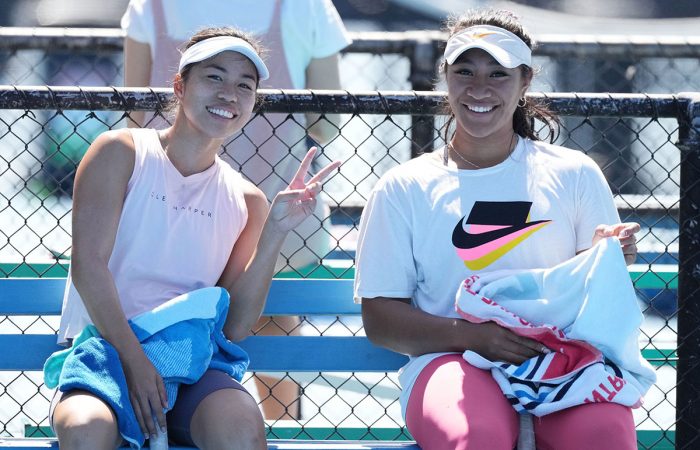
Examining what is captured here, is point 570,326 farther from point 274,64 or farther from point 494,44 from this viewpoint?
point 274,64

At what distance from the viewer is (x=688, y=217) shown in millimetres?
3213

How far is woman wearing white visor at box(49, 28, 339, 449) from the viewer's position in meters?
2.63


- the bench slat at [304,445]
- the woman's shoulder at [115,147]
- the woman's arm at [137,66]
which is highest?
the woman's arm at [137,66]

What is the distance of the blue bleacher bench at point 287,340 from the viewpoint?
3027mm

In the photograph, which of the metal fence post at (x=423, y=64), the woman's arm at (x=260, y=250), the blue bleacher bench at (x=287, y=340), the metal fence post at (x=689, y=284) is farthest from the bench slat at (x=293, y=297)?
the metal fence post at (x=423, y=64)

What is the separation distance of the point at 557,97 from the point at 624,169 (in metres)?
4.44

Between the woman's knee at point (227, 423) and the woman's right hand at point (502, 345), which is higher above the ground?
the woman's right hand at point (502, 345)

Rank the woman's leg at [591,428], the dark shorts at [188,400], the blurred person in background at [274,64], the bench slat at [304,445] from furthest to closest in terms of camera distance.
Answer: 1. the blurred person in background at [274,64]
2. the bench slat at [304,445]
3. the dark shorts at [188,400]
4. the woman's leg at [591,428]

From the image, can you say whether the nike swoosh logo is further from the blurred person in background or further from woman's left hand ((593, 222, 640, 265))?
the blurred person in background

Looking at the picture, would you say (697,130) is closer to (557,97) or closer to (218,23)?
(557,97)

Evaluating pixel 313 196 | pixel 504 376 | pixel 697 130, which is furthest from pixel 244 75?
pixel 697 130

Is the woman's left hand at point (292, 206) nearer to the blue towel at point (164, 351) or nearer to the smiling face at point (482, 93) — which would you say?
the blue towel at point (164, 351)

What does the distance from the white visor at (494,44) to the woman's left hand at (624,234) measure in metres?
0.50

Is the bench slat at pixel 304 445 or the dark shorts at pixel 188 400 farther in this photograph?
the bench slat at pixel 304 445
